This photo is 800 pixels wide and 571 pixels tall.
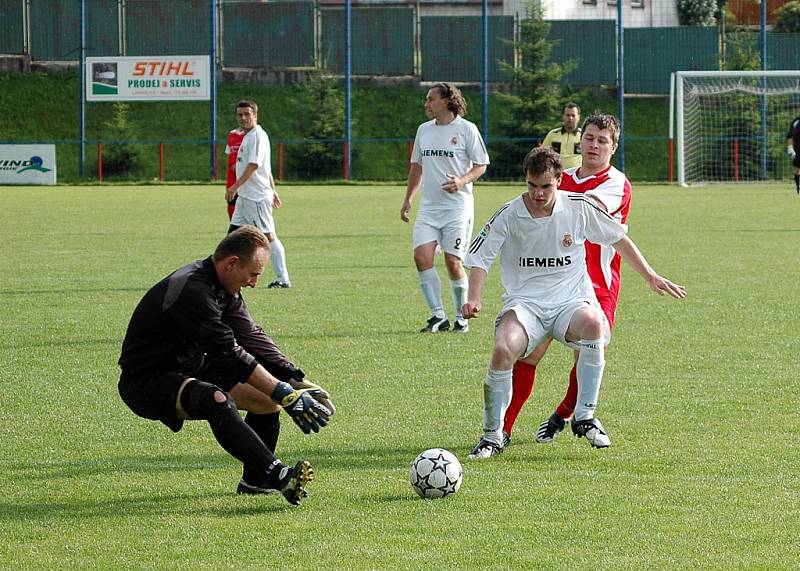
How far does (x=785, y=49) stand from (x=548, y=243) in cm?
4256

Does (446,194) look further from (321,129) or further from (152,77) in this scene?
(321,129)

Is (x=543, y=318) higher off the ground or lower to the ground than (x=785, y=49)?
lower

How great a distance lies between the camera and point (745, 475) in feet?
18.6

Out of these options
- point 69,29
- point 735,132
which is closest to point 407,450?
point 735,132

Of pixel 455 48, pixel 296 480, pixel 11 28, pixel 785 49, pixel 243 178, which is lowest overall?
pixel 296 480

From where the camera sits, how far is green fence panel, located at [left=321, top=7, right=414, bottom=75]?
155 feet

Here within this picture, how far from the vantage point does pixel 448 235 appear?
10.6 m

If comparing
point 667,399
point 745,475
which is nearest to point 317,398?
point 745,475

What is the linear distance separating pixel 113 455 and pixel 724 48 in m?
42.7

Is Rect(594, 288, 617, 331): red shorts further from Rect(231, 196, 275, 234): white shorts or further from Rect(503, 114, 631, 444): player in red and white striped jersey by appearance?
Rect(231, 196, 275, 234): white shorts

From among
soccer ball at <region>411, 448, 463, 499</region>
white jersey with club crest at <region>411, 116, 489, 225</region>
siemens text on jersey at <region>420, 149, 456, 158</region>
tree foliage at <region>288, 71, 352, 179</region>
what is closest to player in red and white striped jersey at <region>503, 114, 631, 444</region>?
soccer ball at <region>411, 448, 463, 499</region>

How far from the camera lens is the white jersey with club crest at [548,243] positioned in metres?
6.22

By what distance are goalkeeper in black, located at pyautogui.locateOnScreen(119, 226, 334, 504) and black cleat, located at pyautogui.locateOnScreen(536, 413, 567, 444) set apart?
1.62m

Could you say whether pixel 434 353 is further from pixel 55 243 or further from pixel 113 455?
pixel 55 243
